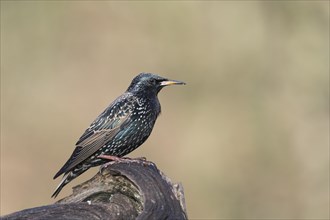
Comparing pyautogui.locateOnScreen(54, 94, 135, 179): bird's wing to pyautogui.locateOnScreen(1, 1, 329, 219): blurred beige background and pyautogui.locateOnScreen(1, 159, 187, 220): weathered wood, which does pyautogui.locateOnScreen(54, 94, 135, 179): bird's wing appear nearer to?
pyautogui.locateOnScreen(1, 1, 329, 219): blurred beige background

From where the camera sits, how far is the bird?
22.8ft

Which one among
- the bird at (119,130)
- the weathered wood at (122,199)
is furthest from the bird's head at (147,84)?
the weathered wood at (122,199)

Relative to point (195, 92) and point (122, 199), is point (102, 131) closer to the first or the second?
point (122, 199)

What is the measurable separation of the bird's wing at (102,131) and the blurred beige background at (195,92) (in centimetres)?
189

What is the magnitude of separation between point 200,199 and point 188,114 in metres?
0.99

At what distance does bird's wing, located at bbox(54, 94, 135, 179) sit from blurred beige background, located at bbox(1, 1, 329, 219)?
1886 mm

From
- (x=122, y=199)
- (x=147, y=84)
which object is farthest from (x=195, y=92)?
(x=122, y=199)

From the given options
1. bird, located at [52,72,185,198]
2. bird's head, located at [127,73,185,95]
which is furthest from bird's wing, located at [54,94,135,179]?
bird's head, located at [127,73,185,95]

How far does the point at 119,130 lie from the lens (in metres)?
7.08

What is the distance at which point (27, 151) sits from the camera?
9664 mm

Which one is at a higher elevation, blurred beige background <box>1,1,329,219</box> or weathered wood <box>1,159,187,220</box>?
weathered wood <box>1,159,187,220</box>

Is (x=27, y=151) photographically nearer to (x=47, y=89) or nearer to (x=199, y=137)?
(x=47, y=89)

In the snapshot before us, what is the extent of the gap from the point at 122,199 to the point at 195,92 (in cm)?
591

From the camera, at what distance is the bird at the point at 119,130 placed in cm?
696
